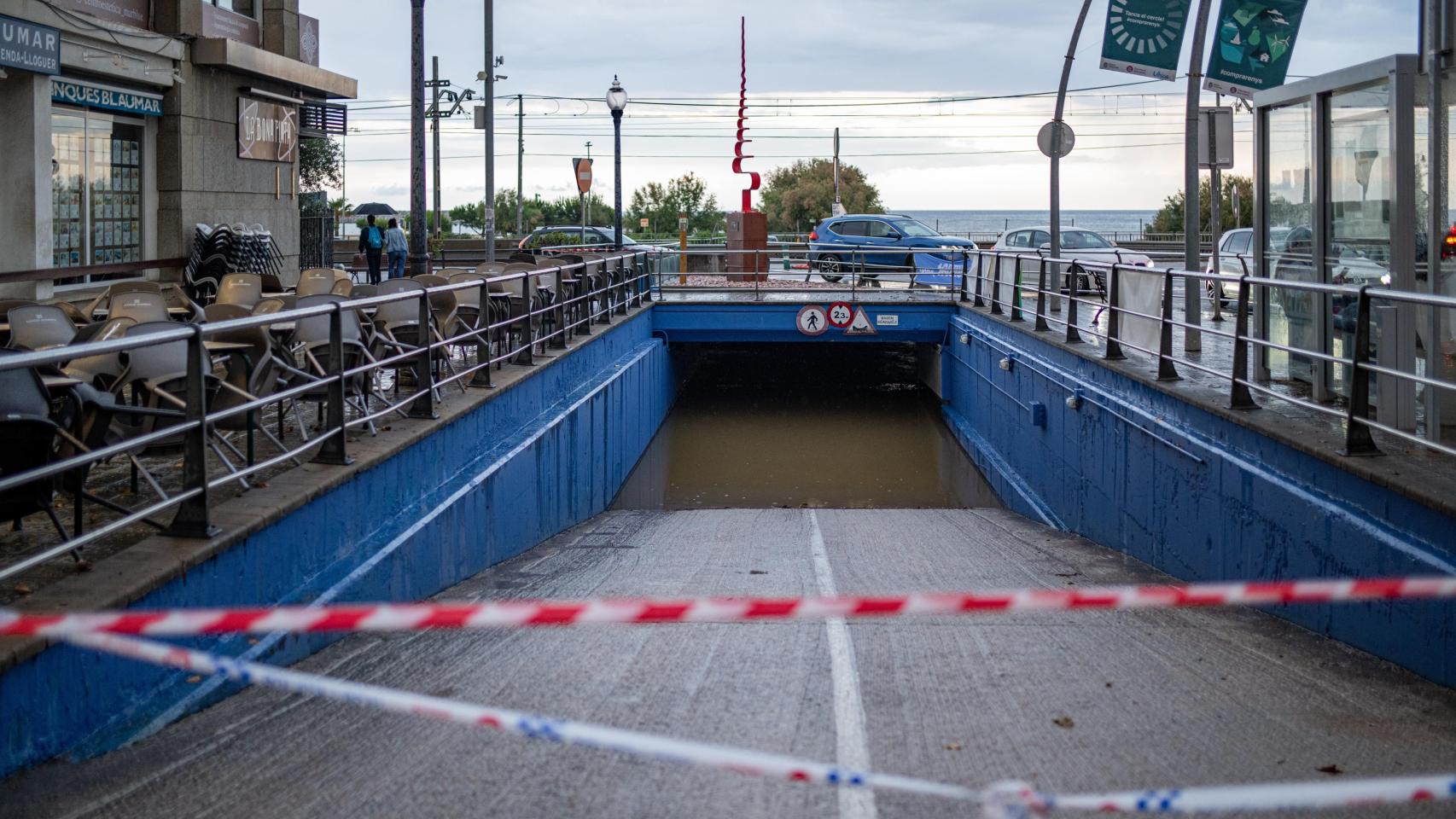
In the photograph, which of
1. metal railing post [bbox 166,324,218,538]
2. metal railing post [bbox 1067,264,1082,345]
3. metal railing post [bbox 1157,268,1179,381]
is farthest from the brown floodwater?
metal railing post [bbox 166,324,218,538]

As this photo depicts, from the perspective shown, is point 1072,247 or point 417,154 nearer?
point 417,154

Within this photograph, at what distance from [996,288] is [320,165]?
51.4m

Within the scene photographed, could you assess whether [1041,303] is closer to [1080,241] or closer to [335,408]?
[335,408]

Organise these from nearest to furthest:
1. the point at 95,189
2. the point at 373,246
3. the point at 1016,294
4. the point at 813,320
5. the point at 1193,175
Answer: the point at 1193,175 → the point at 1016,294 → the point at 95,189 → the point at 813,320 → the point at 373,246

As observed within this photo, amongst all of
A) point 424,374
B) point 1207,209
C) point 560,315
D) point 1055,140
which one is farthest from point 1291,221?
point 1207,209

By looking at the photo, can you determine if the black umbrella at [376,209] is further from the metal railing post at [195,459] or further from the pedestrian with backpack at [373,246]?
the metal railing post at [195,459]

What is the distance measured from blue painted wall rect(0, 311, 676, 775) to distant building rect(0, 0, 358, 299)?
7382 millimetres

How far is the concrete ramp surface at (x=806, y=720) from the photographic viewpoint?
4.68 metres

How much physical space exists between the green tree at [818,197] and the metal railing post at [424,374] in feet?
216

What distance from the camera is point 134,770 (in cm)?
484

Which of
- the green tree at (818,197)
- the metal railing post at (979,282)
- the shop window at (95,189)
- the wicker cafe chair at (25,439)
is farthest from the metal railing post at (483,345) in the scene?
the green tree at (818,197)

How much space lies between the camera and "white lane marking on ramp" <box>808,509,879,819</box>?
4672mm

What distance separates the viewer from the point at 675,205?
86.9 metres

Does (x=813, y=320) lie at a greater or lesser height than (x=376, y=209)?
lesser
